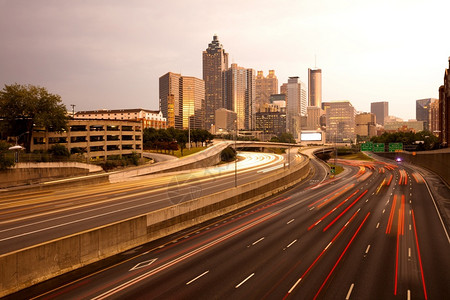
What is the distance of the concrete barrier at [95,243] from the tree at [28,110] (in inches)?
1810

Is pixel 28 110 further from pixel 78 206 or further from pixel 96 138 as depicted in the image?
pixel 78 206

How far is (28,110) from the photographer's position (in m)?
60.8

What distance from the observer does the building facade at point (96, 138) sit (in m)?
70.0

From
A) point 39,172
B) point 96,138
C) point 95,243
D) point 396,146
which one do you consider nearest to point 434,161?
point 396,146

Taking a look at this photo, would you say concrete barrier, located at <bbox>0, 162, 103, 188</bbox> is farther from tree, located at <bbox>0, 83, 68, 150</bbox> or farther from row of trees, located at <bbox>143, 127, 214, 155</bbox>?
row of trees, located at <bbox>143, 127, 214, 155</bbox>

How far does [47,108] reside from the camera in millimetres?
62219

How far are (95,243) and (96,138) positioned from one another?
68684 mm

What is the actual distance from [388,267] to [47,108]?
65058 millimetres

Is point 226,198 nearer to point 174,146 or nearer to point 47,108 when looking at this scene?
point 47,108

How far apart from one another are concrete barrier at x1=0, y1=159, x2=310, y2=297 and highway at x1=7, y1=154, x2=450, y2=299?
0.76 m

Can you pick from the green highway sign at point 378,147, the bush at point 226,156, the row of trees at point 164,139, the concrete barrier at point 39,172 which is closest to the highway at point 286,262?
the concrete barrier at point 39,172

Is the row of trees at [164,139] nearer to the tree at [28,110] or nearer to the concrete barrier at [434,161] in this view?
the tree at [28,110]

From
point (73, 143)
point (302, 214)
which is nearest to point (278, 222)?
point (302, 214)

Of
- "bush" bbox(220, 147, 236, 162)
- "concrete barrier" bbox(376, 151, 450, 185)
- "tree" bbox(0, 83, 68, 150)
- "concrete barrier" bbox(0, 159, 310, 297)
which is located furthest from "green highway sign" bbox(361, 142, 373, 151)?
"tree" bbox(0, 83, 68, 150)
